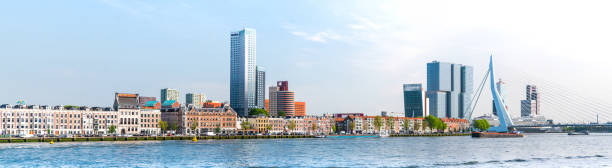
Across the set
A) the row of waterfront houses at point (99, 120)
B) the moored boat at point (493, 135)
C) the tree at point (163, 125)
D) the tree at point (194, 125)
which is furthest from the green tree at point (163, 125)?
the moored boat at point (493, 135)

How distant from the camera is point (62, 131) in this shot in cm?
16600

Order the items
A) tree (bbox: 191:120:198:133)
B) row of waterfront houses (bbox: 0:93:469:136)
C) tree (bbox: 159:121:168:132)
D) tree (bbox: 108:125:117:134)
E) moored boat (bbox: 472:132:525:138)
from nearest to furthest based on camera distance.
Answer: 1. row of waterfront houses (bbox: 0:93:469:136)
2. tree (bbox: 108:125:117:134)
3. tree (bbox: 159:121:168:132)
4. moored boat (bbox: 472:132:525:138)
5. tree (bbox: 191:120:198:133)

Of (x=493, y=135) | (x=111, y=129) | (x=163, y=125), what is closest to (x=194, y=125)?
(x=163, y=125)

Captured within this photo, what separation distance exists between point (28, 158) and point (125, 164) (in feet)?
51.2

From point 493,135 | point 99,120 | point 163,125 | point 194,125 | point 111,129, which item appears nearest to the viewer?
point 111,129

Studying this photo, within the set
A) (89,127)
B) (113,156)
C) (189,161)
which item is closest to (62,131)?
(89,127)

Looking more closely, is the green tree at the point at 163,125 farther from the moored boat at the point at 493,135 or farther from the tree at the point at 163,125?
the moored boat at the point at 493,135

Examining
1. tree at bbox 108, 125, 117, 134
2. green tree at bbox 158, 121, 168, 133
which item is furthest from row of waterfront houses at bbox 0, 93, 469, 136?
green tree at bbox 158, 121, 168, 133

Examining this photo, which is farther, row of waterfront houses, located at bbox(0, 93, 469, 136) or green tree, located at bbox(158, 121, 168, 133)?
green tree, located at bbox(158, 121, 168, 133)

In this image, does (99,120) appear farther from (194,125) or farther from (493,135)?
(493,135)

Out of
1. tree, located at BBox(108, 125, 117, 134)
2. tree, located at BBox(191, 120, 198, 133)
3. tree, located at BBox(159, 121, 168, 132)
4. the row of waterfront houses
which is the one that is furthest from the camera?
tree, located at BBox(191, 120, 198, 133)

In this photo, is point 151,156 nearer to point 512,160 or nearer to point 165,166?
point 165,166

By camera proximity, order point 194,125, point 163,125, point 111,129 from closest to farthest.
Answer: point 111,129, point 163,125, point 194,125

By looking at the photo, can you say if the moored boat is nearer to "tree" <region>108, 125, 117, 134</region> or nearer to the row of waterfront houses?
the row of waterfront houses
